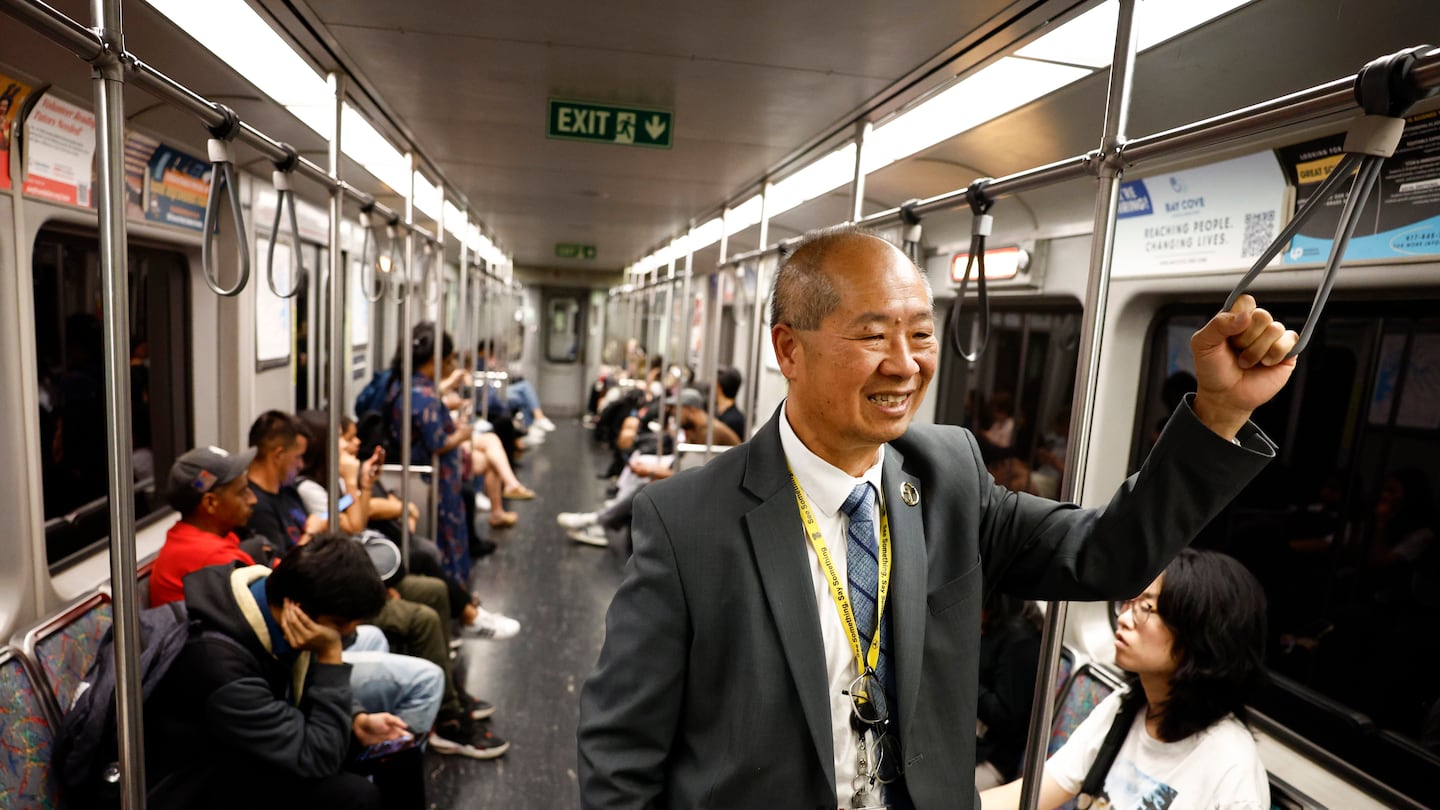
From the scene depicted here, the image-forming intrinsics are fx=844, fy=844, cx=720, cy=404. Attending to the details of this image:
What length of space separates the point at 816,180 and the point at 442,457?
9.97 ft

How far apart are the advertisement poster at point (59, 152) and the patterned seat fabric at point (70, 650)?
1571 millimetres

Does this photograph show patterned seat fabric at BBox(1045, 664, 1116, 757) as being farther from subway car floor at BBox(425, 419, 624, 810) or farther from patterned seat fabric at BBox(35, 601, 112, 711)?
patterned seat fabric at BBox(35, 601, 112, 711)

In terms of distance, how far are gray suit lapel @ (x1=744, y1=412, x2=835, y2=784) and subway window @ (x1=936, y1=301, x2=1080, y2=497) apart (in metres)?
3.28

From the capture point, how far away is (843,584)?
1367 millimetres

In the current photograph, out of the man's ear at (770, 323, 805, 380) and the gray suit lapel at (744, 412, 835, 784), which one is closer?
the gray suit lapel at (744, 412, 835, 784)

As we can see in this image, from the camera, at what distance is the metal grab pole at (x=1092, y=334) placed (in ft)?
5.03

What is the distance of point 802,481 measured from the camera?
4.63 ft

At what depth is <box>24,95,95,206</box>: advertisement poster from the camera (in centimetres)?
311

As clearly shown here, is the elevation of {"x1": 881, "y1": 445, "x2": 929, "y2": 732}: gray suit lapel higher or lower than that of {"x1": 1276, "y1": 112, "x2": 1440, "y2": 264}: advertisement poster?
lower

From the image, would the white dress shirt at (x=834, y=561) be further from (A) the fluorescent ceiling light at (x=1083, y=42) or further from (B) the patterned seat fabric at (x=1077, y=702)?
(B) the patterned seat fabric at (x=1077, y=702)

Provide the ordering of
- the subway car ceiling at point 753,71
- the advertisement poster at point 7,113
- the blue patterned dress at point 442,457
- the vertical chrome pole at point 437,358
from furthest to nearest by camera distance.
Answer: the blue patterned dress at point 442,457
the vertical chrome pole at point 437,358
the advertisement poster at point 7,113
the subway car ceiling at point 753,71

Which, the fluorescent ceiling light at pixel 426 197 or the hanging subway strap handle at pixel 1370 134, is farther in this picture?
the fluorescent ceiling light at pixel 426 197

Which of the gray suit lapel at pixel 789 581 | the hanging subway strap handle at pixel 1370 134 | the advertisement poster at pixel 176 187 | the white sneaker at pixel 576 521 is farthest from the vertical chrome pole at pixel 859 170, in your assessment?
the white sneaker at pixel 576 521

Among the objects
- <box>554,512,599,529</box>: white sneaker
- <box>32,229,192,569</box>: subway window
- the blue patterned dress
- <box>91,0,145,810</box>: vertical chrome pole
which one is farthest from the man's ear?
<box>554,512,599,529</box>: white sneaker
